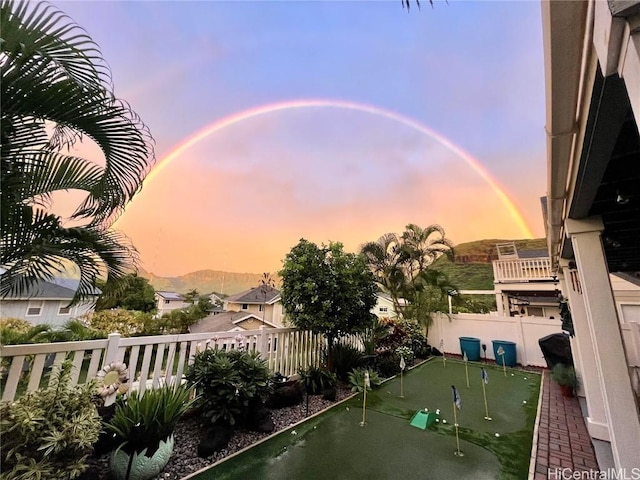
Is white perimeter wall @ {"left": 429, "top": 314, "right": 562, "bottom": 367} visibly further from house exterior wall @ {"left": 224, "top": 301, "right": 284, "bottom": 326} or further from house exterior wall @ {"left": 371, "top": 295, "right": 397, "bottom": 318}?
house exterior wall @ {"left": 224, "top": 301, "right": 284, "bottom": 326}

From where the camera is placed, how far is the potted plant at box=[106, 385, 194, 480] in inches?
96.2

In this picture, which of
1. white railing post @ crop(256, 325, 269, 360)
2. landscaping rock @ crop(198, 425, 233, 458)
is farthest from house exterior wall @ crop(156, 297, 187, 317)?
landscaping rock @ crop(198, 425, 233, 458)

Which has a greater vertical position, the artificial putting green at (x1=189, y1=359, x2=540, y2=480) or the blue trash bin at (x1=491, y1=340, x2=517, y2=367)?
the blue trash bin at (x1=491, y1=340, x2=517, y2=367)

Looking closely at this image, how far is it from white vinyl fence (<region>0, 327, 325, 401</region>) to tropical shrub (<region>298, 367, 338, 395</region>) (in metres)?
0.45

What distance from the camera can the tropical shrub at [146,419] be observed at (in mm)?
2492

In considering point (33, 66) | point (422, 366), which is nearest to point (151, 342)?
point (33, 66)

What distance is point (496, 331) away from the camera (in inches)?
340

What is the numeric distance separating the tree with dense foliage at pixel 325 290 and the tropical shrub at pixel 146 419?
2731 millimetres

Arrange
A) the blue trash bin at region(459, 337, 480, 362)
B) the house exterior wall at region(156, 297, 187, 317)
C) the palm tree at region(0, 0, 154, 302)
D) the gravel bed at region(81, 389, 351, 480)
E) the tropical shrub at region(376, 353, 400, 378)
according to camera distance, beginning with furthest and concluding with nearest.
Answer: the house exterior wall at region(156, 297, 187, 317) → the blue trash bin at region(459, 337, 480, 362) → the tropical shrub at region(376, 353, 400, 378) → the gravel bed at region(81, 389, 351, 480) → the palm tree at region(0, 0, 154, 302)


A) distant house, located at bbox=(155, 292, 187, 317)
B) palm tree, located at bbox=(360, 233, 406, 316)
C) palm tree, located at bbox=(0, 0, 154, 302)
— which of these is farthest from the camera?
distant house, located at bbox=(155, 292, 187, 317)

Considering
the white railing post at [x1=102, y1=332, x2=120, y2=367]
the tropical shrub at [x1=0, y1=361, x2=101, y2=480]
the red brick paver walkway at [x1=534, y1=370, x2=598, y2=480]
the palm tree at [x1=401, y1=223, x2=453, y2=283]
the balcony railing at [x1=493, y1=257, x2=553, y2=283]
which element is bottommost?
the red brick paver walkway at [x1=534, y1=370, x2=598, y2=480]

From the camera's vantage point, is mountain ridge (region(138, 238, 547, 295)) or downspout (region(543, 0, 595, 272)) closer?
downspout (region(543, 0, 595, 272))

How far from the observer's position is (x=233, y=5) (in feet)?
23.7

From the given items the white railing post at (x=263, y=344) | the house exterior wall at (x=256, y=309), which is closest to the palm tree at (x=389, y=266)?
the white railing post at (x=263, y=344)
